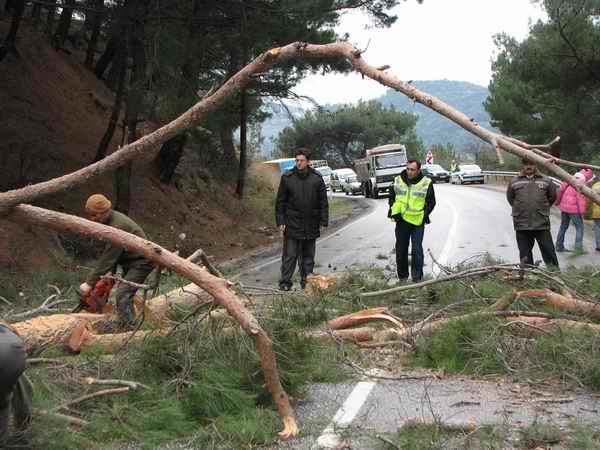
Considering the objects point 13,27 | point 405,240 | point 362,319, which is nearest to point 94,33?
point 13,27

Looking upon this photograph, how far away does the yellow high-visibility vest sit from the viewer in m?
11.5

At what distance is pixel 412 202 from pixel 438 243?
7.88 m

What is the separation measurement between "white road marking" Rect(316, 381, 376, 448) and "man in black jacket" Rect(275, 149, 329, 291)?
513cm

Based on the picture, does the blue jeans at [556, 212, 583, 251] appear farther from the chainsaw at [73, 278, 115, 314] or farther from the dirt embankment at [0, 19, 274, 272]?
the chainsaw at [73, 278, 115, 314]

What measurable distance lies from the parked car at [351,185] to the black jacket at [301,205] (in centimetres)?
4169

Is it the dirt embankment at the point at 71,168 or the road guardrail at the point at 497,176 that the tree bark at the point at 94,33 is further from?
the road guardrail at the point at 497,176

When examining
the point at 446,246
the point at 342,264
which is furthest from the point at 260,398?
the point at 446,246

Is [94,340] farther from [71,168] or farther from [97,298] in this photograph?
[71,168]

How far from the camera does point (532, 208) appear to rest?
35.4 feet

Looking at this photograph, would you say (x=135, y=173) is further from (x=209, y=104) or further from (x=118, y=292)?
(x=209, y=104)

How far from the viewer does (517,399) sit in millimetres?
5805

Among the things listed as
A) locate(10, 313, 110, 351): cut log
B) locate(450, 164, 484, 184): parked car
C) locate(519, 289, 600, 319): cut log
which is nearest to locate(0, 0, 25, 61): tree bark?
locate(10, 313, 110, 351): cut log

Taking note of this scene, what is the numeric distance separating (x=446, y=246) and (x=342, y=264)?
3.66 meters

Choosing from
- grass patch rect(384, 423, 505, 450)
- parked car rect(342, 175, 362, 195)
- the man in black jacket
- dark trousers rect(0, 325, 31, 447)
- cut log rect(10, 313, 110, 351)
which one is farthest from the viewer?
parked car rect(342, 175, 362, 195)
